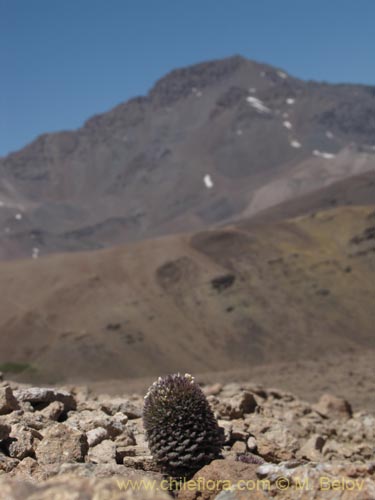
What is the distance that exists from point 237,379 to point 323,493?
34182mm

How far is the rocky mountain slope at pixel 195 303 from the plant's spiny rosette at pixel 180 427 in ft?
167

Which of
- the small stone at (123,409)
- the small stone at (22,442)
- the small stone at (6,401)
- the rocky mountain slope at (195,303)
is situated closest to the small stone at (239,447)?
the small stone at (123,409)

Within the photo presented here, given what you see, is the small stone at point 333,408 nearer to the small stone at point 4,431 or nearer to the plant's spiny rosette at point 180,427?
the plant's spiny rosette at point 180,427

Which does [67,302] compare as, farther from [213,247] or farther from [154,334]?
[213,247]

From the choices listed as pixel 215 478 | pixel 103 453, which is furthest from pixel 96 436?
pixel 215 478

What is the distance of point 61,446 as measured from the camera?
6145 millimetres

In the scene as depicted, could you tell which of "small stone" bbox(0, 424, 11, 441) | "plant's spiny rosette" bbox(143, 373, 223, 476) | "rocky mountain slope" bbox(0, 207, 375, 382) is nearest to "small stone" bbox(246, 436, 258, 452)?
"plant's spiny rosette" bbox(143, 373, 223, 476)

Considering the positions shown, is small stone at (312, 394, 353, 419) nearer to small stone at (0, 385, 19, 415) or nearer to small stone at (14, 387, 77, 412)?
small stone at (14, 387, 77, 412)

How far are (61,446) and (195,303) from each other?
216ft

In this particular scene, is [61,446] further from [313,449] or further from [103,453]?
[313,449]

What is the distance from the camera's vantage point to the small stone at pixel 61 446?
6.04 meters

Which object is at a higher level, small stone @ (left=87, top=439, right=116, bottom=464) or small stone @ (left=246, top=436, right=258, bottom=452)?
small stone @ (left=87, top=439, right=116, bottom=464)

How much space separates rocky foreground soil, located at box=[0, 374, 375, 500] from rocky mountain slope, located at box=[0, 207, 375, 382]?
156ft

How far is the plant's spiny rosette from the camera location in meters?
5.93
